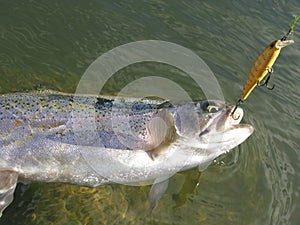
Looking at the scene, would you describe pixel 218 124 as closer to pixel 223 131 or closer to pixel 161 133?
pixel 223 131

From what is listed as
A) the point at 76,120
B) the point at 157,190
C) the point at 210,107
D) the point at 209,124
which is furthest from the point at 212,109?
the point at 76,120

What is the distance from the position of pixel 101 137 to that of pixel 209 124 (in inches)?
44.3

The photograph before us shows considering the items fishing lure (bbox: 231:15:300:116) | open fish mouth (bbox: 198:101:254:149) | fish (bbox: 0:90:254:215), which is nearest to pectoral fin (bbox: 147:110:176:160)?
fish (bbox: 0:90:254:215)

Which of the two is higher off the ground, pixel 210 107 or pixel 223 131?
pixel 210 107

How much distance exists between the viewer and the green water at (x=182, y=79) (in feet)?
14.3

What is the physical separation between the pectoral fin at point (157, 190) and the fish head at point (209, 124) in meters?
0.62

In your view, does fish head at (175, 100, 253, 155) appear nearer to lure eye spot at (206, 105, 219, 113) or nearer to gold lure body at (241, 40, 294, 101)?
lure eye spot at (206, 105, 219, 113)

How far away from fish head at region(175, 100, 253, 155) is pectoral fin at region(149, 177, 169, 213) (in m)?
0.62

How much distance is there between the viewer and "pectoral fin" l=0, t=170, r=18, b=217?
3844mm

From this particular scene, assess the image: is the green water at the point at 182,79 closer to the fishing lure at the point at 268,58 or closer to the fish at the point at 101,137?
the fish at the point at 101,137

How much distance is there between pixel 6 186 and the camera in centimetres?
384

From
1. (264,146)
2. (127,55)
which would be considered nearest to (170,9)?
(127,55)

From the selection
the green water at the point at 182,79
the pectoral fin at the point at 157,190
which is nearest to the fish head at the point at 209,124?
the pectoral fin at the point at 157,190

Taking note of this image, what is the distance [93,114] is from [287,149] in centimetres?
285
